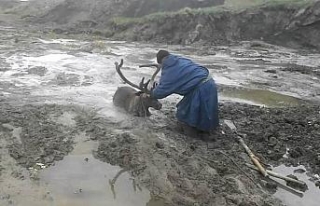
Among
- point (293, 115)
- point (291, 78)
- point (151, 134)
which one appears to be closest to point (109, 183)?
point (151, 134)

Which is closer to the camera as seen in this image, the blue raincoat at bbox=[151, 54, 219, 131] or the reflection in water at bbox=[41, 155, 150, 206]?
the reflection in water at bbox=[41, 155, 150, 206]

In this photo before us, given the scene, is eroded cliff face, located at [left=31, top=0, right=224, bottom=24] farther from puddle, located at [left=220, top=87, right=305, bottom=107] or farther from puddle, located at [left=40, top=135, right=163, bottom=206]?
puddle, located at [left=40, top=135, right=163, bottom=206]

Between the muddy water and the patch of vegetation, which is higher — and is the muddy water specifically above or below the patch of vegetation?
below

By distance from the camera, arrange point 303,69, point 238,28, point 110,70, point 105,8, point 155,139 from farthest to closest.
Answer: point 105,8 → point 238,28 → point 303,69 → point 110,70 → point 155,139

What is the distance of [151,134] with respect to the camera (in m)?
8.16

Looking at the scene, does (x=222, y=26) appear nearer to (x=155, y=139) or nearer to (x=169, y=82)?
(x=169, y=82)

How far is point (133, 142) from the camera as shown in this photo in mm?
7586

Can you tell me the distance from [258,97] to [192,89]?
5.24 metres

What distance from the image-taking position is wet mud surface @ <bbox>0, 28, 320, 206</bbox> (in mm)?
6109

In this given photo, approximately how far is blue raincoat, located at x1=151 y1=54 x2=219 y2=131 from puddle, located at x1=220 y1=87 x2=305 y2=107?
162 inches

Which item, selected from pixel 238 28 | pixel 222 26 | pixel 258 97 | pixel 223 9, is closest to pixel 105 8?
pixel 223 9

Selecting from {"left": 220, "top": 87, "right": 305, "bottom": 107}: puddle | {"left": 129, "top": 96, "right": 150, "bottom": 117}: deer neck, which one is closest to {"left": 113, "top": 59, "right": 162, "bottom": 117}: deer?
{"left": 129, "top": 96, "right": 150, "bottom": 117}: deer neck

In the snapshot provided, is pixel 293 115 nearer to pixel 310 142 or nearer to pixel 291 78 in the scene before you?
pixel 310 142

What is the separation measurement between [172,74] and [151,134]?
43.8 inches
